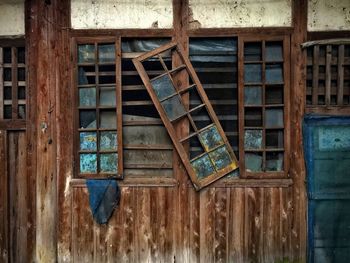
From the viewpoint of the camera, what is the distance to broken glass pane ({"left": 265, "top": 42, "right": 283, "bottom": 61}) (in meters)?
4.68

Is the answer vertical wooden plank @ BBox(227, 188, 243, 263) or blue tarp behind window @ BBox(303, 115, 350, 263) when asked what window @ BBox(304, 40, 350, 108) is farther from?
vertical wooden plank @ BBox(227, 188, 243, 263)

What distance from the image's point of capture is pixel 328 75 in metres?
4.61

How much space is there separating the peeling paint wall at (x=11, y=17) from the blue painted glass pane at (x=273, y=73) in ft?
11.9

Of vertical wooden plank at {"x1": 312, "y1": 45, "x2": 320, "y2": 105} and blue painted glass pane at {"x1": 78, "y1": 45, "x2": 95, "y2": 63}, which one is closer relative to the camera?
vertical wooden plank at {"x1": 312, "y1": 45, "x2": 320, "y2": 105}

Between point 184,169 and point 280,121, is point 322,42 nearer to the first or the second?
point 280,121

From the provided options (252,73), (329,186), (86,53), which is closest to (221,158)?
(252,73)

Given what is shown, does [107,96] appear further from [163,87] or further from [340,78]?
[340,78]

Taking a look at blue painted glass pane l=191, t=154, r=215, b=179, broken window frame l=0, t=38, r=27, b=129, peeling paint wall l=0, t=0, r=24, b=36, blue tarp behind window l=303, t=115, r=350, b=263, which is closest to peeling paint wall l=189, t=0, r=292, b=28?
blue tarp behind window l=303, t=115, r=350, b=263

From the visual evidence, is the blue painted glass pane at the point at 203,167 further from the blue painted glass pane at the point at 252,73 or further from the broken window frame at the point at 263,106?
the blue painted glass pane at the point at 252,73

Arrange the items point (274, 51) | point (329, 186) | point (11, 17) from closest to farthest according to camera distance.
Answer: point (329, 186) → point (274, 51) → point (11, 17)

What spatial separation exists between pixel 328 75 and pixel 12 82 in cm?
456

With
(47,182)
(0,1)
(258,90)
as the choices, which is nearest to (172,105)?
(258,90)

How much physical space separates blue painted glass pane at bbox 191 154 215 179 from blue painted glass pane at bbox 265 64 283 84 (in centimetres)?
143

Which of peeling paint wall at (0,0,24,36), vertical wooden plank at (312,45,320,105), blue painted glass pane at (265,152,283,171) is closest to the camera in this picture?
vertical wooden plank at (312,45,320,105)
